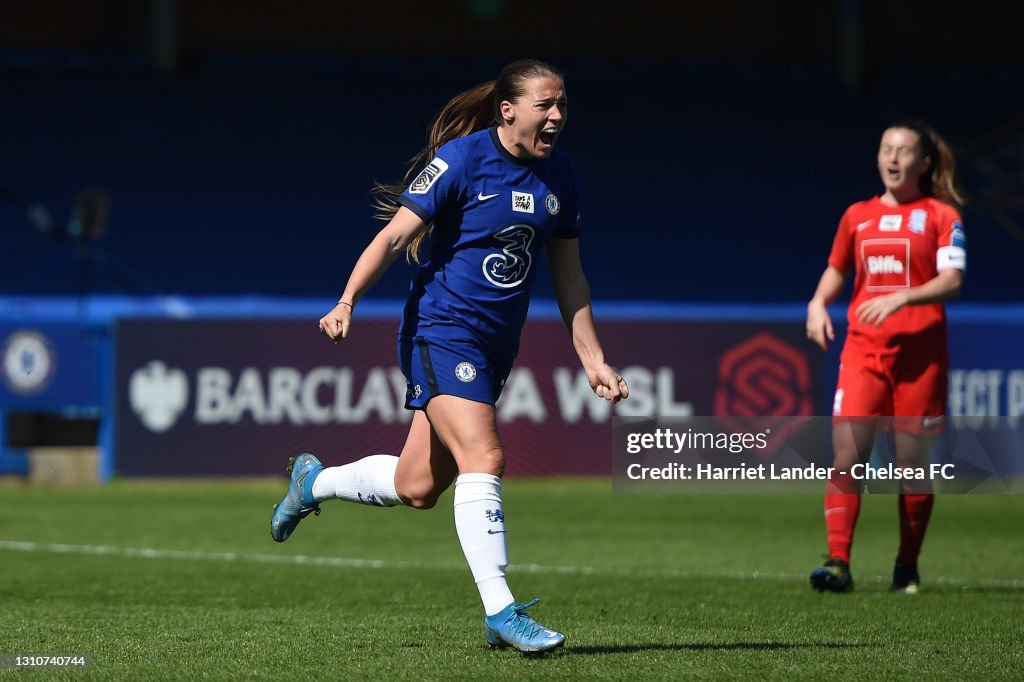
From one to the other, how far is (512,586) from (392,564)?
1.29 metres

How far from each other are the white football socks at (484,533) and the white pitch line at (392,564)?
302 cm

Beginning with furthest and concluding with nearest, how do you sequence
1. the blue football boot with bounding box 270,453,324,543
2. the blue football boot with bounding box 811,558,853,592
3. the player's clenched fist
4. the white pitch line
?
1. the white pitch line
2. the blue football boot with bounding box 811,558,853,592
3. the blue football boot with bounding box 270,453,324,543
4. the player's clenched fist

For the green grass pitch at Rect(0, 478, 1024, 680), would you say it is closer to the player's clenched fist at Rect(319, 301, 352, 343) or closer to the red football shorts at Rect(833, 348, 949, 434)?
the red football shorts at Rect(833, 348, 949, 434)

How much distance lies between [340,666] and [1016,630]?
102 inches

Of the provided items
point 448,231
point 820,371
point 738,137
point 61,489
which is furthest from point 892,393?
point 738,137

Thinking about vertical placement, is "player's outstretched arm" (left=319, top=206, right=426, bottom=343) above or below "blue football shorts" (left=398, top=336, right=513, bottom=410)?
above

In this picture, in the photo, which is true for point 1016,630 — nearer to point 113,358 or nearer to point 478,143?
point 478,143

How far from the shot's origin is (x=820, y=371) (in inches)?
601

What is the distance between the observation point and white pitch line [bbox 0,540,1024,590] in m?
7.96

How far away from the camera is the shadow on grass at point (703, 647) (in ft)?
17.4

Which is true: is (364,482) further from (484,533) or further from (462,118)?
(462,118)

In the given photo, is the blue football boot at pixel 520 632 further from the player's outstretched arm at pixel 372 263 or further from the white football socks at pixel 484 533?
the player's outstretched arm at pixel 372 263

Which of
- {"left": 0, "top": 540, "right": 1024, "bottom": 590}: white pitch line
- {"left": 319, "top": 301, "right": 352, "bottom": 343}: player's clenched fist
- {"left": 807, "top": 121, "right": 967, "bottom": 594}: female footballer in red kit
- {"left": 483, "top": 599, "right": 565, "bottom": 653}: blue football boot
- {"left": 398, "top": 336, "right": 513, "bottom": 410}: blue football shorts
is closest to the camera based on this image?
{"left": 319, "top": 301, "right": 352, "bottom": 343}: player's clenched fist

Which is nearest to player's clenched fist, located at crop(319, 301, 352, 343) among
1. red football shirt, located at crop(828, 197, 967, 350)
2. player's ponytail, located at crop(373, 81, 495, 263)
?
player's ponytail, located at crop(373, 81, 495, 263)
